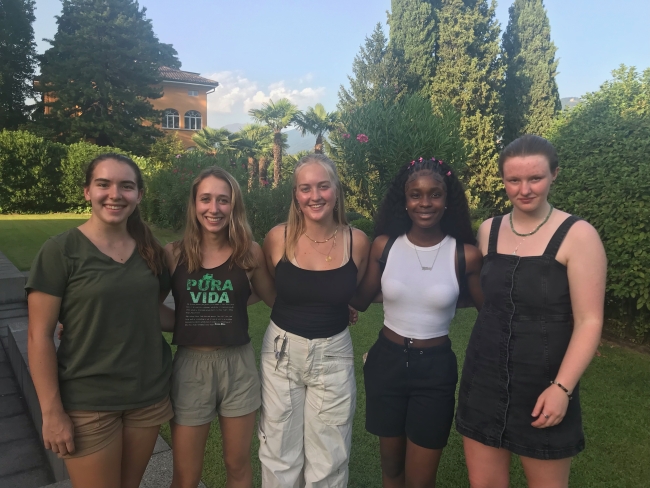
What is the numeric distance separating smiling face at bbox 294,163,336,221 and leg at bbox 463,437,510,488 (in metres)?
1.24

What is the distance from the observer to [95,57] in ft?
82.6

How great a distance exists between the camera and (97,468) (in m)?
1.79

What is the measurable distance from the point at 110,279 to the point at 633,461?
12.2 feet

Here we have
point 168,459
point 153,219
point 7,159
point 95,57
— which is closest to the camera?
point 168,459

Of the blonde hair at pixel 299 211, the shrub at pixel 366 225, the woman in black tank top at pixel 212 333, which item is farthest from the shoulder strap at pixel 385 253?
the shrub at pixel 366 225

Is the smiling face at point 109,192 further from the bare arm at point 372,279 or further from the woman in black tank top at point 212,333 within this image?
the bare arm at point 372,279

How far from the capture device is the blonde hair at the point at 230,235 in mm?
2139

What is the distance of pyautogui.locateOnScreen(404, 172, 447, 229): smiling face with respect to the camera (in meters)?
2.17

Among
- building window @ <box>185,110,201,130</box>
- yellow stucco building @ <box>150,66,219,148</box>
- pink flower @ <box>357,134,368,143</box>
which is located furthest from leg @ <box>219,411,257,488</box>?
building window @ <box>185,110,201,130</box>

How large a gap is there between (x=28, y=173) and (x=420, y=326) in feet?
68.1

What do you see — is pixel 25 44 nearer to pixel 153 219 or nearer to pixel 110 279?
pixel 153 219

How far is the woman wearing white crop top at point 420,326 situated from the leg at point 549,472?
431mm

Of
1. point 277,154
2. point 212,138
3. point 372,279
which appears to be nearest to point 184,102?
point 212,138

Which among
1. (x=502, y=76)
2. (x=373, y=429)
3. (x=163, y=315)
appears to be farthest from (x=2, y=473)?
(x=502, y=76)
